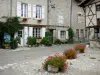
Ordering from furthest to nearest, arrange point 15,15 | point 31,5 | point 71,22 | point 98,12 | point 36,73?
point 71,22 < point 31,5 < point 15,15 < point 98,12 < point 36,73

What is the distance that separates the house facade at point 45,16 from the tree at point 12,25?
Result: 763 mm

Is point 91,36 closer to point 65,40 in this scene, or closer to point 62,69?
point 65,40

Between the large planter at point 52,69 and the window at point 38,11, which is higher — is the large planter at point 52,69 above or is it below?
below

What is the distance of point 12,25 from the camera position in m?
21.5

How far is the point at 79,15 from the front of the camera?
1260 inches

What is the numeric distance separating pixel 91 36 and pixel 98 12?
2.74 meters

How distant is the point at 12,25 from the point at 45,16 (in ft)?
19.5

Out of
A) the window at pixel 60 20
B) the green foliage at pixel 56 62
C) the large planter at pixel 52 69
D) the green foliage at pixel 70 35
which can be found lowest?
the large planter at pixel 52 69

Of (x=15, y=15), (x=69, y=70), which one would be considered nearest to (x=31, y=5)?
(x=15, y=15)

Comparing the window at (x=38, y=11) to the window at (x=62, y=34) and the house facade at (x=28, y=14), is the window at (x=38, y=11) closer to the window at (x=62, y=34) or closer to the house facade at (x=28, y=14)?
the house facade at (x=28, y=14)

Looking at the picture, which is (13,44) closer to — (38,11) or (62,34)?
(38,11)

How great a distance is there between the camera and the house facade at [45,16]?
22.8 m

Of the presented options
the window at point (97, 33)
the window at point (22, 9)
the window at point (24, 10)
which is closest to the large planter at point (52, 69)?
the window at point (97, 33)

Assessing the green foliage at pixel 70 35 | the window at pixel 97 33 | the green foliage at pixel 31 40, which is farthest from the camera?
the green foliage at pixel 70 35
